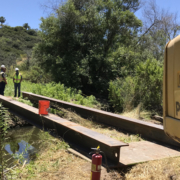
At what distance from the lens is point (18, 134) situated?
712 centimetres

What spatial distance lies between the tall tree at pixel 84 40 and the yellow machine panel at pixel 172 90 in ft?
46.1

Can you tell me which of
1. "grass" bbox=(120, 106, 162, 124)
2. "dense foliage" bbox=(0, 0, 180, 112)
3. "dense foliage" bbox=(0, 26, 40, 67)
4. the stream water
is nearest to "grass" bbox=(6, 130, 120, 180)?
the stream water

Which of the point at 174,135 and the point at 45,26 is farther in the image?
the point at 45,26

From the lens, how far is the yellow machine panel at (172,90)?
2.40 metres

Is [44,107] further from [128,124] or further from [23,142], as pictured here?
[128,124]

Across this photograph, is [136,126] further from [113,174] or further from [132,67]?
[132,67]

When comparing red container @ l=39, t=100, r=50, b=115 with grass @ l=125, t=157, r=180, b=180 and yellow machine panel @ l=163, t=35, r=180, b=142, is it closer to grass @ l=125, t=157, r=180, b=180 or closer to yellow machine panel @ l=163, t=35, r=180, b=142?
grass @ l=125, t=157, r=180, b=180

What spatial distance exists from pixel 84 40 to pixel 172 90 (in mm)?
16185

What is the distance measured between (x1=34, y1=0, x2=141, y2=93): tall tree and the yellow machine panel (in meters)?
14.0

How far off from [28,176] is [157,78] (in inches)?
354

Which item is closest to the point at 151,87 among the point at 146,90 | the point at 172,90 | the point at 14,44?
the point at 146,90

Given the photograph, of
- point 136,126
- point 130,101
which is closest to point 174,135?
point 136,126

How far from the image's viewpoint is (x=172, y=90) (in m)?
2.53

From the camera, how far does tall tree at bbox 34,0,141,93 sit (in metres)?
17.0
